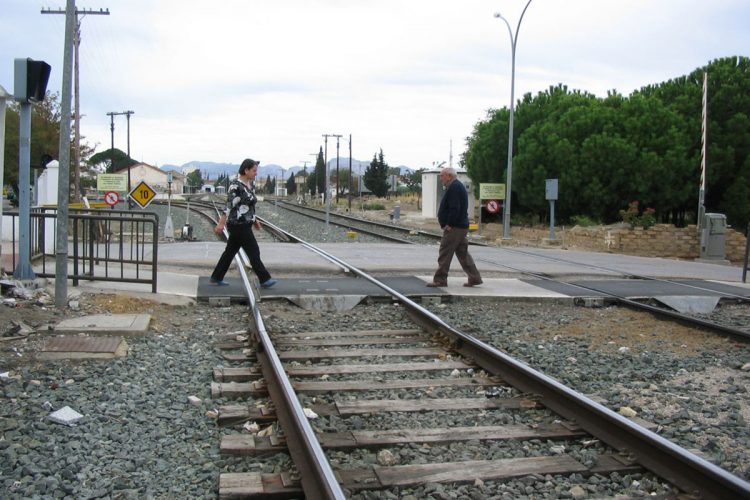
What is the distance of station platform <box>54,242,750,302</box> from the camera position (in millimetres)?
10688

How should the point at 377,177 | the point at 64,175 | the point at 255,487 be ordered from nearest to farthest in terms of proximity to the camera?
1. the point at 255,487
2. the point at 64,175
3. the point at 377,177

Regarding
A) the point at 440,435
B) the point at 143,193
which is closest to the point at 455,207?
the point at 440,435

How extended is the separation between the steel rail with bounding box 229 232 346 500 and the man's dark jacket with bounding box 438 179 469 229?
16.3 feet

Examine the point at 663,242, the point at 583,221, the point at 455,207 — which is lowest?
the point at 663,242

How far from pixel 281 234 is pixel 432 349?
66.5 feet

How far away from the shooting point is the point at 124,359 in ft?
21.9

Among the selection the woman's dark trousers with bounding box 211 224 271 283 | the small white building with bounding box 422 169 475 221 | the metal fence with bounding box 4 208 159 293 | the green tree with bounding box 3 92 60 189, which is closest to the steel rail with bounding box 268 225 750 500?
the woman's dark trousers with bounding box 211 224 271 283

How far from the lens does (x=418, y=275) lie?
1329 cm

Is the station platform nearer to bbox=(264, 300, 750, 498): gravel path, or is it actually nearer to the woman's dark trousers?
the woman's dark trousers

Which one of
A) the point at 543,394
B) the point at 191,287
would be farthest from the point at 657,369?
the point at 191,287

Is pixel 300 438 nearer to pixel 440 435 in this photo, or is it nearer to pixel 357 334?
pixel 440 435

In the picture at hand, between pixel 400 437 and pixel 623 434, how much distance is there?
136cm

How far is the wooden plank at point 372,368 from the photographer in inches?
247

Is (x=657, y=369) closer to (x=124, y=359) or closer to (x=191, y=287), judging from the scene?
(x=124, y=359)
